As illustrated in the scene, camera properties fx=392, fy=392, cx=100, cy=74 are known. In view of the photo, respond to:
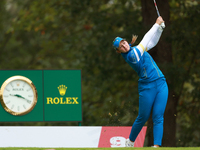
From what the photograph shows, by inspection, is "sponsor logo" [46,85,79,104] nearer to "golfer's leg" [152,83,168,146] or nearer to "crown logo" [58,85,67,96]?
"crown logo" [58,85,67,96]

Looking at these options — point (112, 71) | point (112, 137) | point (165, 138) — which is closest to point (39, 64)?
point (112, 71)

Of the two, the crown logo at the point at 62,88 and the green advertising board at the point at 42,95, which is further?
the crown logo at the point at 62,88

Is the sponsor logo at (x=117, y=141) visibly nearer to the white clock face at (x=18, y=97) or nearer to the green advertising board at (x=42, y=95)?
the green advertising board at (x=42, y=95)

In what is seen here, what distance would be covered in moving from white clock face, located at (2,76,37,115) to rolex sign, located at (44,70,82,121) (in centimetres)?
33

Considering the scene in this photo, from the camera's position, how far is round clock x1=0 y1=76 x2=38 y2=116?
28.6ft

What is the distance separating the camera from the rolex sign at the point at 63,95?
8.87m

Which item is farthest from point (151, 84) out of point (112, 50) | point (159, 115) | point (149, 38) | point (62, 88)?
point (112, 50)

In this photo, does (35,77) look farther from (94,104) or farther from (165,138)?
(94,104)

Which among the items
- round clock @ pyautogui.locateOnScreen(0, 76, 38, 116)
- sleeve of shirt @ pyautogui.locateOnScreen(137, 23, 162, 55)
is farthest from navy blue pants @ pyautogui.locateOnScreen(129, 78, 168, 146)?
round clock @ pyautogui.locateOnScreen(0, 76, 38, 116)

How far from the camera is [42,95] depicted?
8859 mm

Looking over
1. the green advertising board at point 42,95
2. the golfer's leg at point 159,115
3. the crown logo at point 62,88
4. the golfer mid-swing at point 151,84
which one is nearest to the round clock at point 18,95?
the green advertising board at point 42,95

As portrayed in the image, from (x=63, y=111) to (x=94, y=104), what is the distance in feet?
19.8

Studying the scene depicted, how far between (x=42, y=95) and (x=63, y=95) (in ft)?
1.55

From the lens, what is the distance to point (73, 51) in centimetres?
1450
